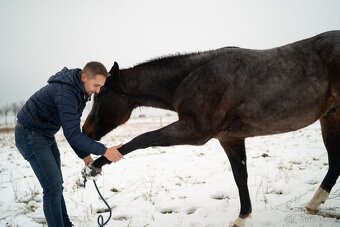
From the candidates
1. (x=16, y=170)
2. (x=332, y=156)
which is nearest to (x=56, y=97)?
(x=332, y=156)

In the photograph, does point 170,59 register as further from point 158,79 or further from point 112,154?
point 112,154

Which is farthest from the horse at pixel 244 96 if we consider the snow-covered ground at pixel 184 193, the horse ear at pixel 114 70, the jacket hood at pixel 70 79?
the jacket hood at pixel 70 79

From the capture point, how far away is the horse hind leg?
4699 millimetres

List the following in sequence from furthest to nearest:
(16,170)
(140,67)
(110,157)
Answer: (16,170) < (140,67) < (110,157)

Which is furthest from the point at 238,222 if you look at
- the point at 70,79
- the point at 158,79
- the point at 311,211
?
the point at 70,79

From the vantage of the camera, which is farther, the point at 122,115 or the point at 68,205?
the point at 68,205

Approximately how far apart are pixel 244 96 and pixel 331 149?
76.2 inches

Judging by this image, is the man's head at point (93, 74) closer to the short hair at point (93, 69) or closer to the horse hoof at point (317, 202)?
the short hair at point (93, 69)

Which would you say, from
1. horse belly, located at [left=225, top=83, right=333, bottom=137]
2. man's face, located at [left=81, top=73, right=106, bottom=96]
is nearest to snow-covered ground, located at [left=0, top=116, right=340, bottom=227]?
horse belly, located at [left=225, top=83, right=333, bottom=137]

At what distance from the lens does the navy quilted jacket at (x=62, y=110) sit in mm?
3441

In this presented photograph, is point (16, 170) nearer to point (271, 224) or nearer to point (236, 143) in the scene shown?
point (236, 143)

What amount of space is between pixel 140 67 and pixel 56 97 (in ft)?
6.38

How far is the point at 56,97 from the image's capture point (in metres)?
3.48

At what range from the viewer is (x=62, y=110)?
343 cm
